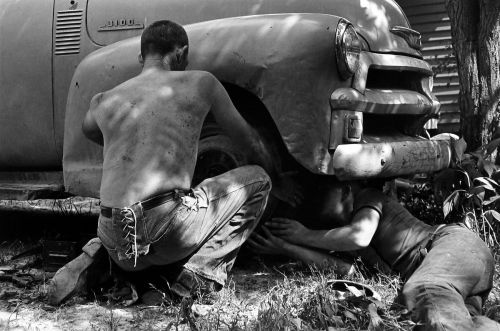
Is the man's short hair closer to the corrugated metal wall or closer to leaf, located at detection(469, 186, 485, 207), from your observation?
leaf, located at detection(469, 186, 485, 207)

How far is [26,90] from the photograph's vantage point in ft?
17.9

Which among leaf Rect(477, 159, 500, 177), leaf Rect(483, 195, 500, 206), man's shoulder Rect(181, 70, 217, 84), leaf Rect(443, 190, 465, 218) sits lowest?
leaf Rect(443, 190, 465, 218)

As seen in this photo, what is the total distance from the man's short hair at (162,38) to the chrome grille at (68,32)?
159 centimetres

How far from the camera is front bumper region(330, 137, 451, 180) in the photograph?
3910 millimetres

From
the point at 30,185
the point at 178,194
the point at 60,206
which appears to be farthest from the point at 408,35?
the point at 30,185

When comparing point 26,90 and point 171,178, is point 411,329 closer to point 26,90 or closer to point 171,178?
point 171,178

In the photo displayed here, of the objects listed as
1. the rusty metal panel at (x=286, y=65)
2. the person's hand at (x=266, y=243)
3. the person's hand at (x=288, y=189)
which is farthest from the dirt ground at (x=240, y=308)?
the rusty metal panel at (x=286, y=65)

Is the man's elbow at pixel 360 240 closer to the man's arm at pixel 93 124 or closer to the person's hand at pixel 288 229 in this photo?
the person's hand at pixel 288 229

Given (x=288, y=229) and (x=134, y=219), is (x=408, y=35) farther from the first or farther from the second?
(x=134, y=219)

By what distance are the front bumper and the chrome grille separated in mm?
2356

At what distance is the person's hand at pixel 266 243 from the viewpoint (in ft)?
13.7

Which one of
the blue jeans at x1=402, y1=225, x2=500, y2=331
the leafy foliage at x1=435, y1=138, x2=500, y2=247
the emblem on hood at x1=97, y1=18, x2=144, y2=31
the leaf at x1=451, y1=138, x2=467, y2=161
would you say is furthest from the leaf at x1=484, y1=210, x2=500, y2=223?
the emblem on hood at x1=97, y1=18, x2=144, y2=31

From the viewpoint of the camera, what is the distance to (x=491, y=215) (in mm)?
4719

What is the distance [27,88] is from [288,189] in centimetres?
236
